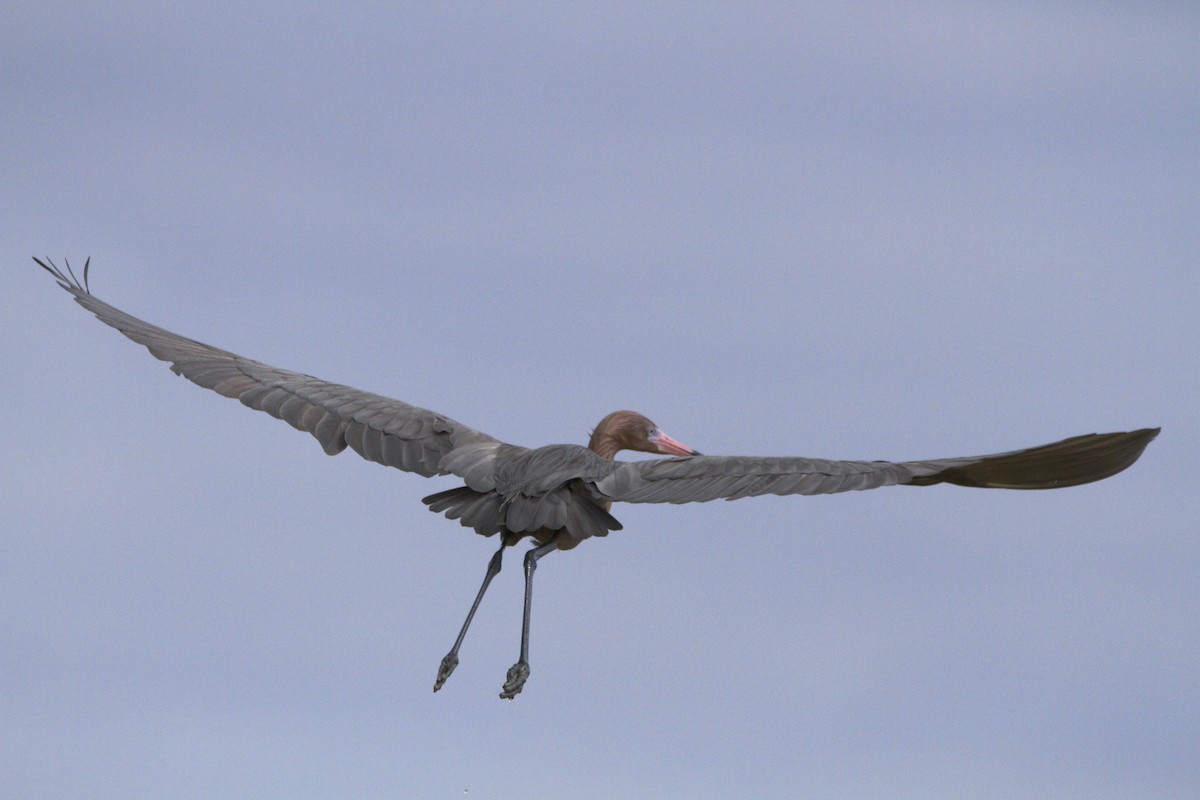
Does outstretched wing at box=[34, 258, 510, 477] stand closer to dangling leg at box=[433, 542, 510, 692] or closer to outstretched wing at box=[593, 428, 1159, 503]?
dangling leg at box=[433, 542, 510, 692]

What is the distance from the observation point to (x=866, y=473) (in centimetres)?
1309

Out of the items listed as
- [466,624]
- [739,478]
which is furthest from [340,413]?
[739,478]

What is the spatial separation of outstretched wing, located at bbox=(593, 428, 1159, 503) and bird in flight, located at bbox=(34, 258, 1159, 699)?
0.03 ft

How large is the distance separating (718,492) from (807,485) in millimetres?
668

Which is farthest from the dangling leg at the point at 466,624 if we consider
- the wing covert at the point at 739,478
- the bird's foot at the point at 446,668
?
the wing covert at the point at 739,478

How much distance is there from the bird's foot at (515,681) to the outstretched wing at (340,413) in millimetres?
1648

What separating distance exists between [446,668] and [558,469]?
1.78 m

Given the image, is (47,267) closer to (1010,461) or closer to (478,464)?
(478,464)

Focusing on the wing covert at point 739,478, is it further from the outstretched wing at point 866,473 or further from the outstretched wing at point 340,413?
the outstretched wing at point 340,413

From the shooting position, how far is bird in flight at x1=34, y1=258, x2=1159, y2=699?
13.1m

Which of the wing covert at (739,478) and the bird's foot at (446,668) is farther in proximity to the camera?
the bird's foot at (446,668)

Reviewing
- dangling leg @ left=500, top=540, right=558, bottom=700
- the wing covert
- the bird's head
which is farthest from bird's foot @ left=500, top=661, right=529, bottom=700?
the bird's head

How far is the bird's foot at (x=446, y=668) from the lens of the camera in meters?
13.6

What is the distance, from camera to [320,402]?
1555 cm
